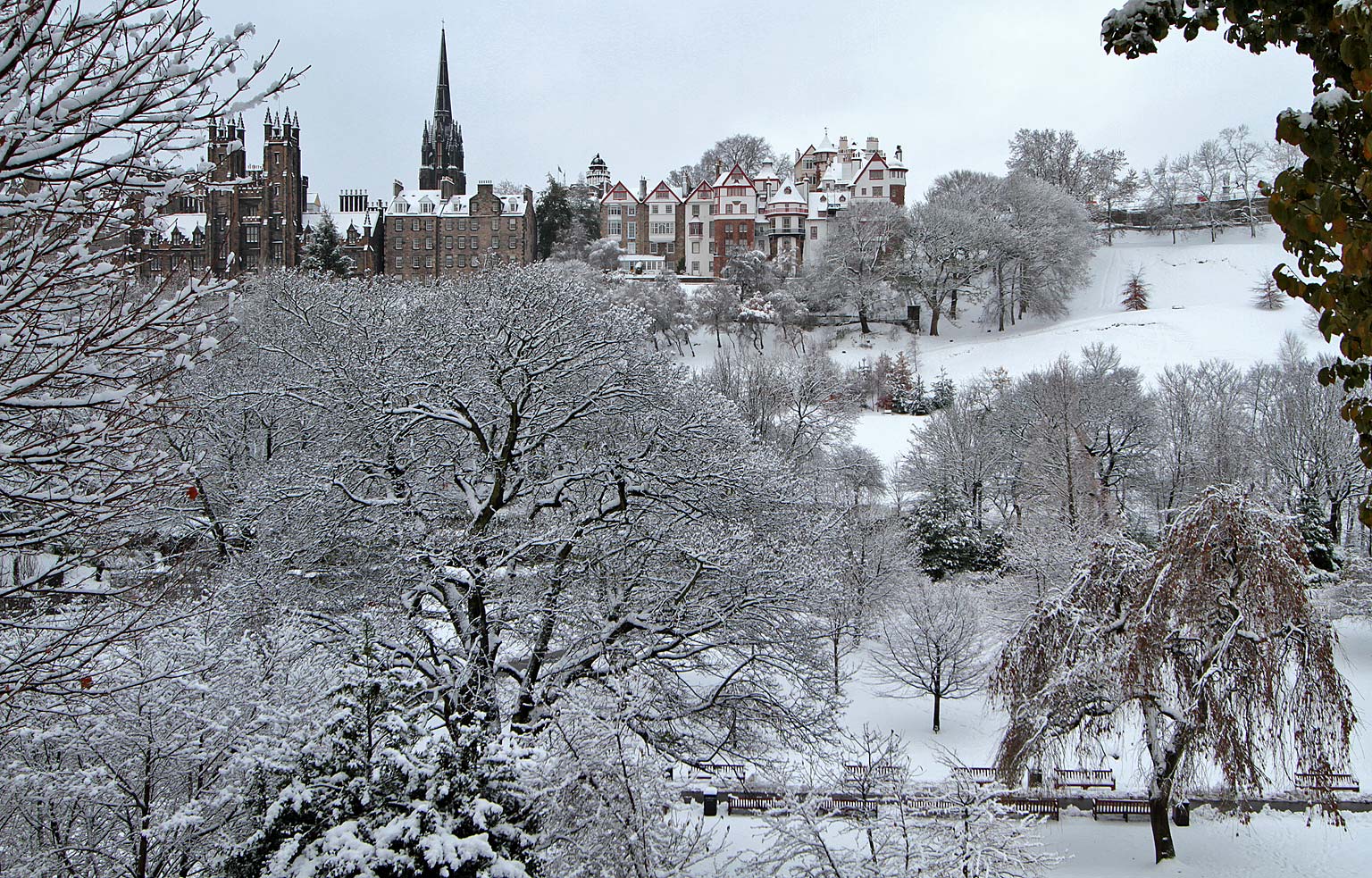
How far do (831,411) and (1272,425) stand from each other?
14.8 m

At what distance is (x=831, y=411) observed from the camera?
38188 mm

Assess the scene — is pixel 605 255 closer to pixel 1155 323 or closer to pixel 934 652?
pixel 1155 323

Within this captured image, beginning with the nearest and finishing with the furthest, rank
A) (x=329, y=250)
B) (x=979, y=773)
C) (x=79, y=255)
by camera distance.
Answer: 1. (x=79, y=255)
2. (x=979, y=773)
3. (x=329, y=250)

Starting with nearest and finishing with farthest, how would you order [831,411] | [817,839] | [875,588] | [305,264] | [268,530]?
[817,839]
[268,530]
[875,588]
[831,411]
[305,264]

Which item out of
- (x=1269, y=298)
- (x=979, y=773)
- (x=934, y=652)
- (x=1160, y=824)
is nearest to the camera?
(x=1160, y=824)

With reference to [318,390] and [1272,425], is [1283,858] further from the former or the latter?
[1272,425]

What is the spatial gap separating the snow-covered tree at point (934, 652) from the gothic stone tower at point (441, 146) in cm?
7077

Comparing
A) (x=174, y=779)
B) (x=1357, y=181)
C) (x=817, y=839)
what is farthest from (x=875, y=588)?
(x=1357, y=181)

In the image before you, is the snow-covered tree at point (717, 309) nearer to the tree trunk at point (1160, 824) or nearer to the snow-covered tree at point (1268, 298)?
the snow-covered tree at point (1268, 298)

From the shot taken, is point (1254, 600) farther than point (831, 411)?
No

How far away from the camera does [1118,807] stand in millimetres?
18359

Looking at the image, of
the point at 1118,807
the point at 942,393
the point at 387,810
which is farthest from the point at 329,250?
the point at 387,810

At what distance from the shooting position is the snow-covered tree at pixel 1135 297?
63.8 meters

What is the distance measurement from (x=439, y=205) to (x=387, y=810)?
69.1m
